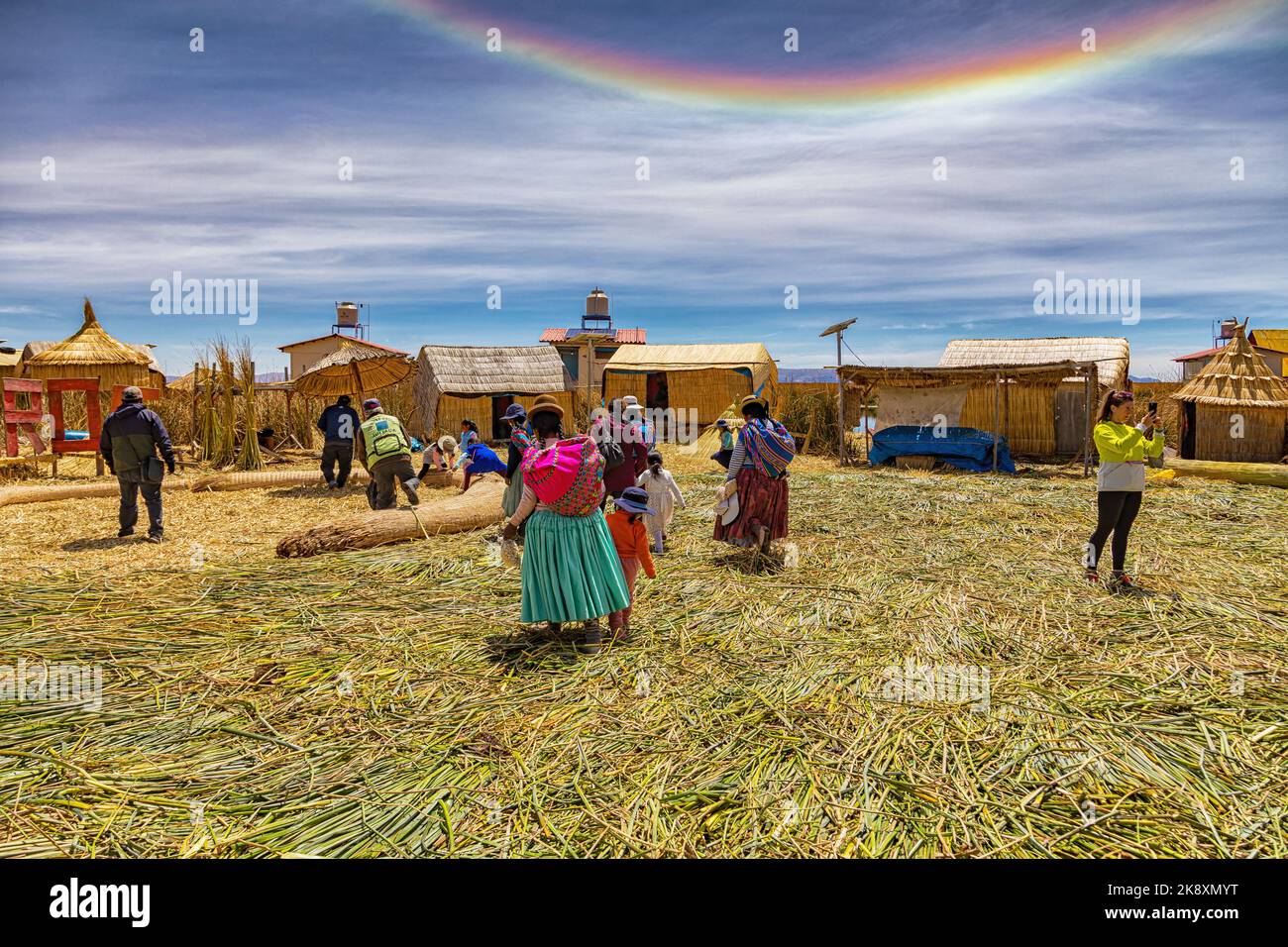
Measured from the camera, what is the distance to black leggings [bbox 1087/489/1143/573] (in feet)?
18.4

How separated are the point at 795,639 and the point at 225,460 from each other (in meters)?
14.4

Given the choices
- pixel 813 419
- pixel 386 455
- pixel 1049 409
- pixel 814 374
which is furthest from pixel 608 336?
pixel 814 374

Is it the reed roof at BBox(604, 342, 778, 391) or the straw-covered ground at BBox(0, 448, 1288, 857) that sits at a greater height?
the reed roof at BBox(604, 342, 778, 391)

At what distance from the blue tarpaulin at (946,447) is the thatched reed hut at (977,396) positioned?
34 centimetres

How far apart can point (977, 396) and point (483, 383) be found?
14.8 meters

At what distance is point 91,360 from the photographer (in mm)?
18531

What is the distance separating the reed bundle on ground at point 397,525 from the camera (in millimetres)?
7023

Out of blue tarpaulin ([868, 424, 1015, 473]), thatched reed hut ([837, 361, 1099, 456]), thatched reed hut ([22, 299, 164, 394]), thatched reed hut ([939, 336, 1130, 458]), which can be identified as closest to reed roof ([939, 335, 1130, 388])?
thatched reed hut ([939, 336, 1130, 458])

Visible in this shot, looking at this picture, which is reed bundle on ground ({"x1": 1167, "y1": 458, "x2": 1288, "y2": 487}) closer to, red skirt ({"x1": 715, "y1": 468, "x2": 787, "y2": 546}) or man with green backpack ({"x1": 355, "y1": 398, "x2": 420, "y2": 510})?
red skirt ({"x1": 715, "y1": 468, "x2": 787, "y2": 546})

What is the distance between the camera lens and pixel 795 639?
463 cm

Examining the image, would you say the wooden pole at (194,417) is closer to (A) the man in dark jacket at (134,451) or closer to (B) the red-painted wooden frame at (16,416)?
(B) the red-painted wooden frame at (16,416)

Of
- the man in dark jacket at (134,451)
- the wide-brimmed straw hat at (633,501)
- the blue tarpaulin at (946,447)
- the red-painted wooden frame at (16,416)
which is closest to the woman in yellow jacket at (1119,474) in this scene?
the wide-brimmed straw hat at (633,501)

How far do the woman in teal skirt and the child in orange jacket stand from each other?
331 millimetres
